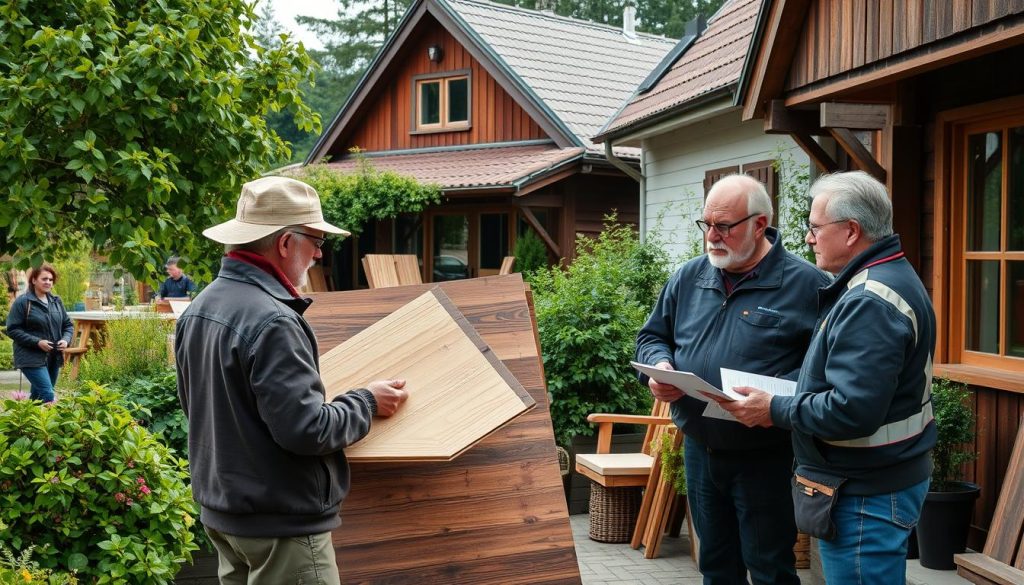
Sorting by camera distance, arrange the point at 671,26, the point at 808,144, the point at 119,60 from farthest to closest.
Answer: the point at 671,26 < the point at 808,144 < the point at 119,60

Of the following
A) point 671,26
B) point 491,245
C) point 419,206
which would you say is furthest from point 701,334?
point 671,26

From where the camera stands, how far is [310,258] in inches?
118

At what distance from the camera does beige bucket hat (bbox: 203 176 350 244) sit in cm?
287

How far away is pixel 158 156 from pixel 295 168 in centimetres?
1714

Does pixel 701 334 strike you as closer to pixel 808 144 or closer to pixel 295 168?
pixel 808 144

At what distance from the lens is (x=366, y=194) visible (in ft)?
55.5

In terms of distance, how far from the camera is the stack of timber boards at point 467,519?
3.46 metres

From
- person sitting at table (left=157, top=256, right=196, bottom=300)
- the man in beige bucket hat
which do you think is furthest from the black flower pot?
person sitting at table (left=157, top=256, right=196, bottom=300)

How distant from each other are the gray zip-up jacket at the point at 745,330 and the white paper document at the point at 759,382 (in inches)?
7.2

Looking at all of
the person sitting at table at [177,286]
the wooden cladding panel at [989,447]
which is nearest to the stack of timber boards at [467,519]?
the wooden cladding panel at [989,447]

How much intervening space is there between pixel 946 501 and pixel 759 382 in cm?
259

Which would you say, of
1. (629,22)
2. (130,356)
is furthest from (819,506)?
(629,22)

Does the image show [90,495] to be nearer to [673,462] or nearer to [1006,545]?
[673,462]

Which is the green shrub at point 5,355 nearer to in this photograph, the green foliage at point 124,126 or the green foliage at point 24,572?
the green foliage at point 124,126
